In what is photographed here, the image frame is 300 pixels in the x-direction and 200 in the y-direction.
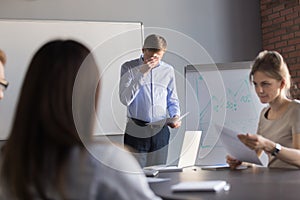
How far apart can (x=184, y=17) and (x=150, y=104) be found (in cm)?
160

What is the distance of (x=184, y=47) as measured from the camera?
14.9 ft

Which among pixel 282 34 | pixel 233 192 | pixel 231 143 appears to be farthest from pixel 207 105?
pixel 233 192

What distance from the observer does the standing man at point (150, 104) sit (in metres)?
3.09

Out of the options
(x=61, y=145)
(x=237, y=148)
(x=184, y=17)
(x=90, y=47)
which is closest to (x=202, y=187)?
(x=237, y=148)

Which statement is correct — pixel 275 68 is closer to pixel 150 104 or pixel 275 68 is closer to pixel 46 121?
A: pixel 150 104

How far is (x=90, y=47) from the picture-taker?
412 centimetres

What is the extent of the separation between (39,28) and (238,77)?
1694 millimetres

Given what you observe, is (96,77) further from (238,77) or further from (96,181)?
(238,77)

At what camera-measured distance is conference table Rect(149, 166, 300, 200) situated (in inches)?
59.3

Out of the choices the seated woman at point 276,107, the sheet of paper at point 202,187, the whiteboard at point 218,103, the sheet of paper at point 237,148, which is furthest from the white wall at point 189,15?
the sheet of paper at point 202,187

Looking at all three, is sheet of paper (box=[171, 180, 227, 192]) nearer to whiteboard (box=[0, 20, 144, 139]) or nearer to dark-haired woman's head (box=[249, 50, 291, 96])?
dark-haired woman's head (box=[249, 50, 291, 96])

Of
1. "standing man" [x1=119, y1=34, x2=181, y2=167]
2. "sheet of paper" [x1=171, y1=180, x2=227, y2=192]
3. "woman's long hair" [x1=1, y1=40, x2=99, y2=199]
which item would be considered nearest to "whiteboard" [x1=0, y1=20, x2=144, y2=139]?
"standing man" [x1=119, y1=34, x2=181, y2=167]

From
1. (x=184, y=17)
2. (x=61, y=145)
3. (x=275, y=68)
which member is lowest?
(x=61, y=145)

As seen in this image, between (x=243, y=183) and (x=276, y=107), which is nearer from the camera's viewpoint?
(x=243, y=183)
